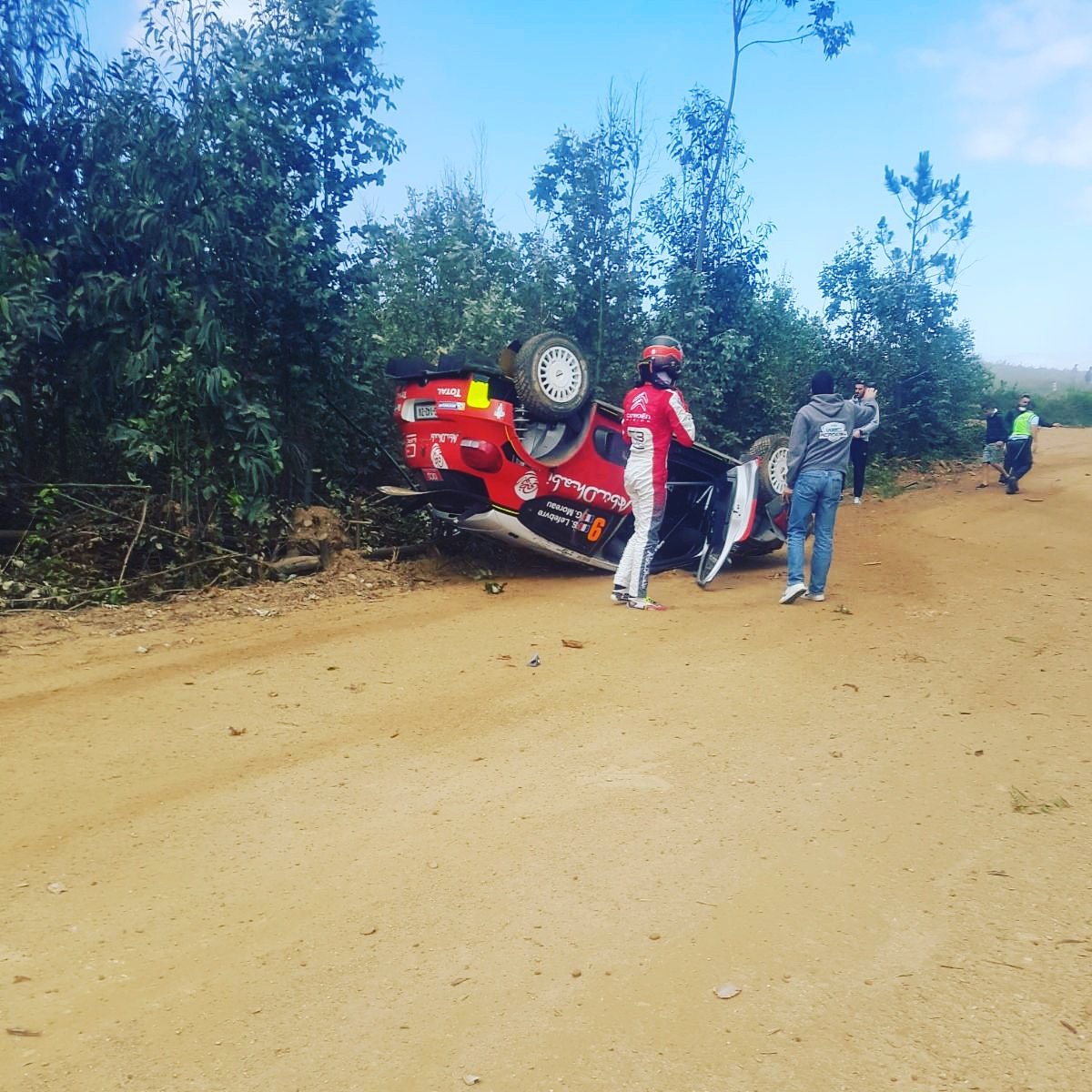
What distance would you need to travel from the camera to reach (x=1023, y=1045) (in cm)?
278

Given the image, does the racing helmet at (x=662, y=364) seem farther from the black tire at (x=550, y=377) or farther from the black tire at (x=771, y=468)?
the black tire at (x=771, y=468)

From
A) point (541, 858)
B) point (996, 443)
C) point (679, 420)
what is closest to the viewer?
point (541, 858)

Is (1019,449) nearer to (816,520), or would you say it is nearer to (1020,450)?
(1020,450)

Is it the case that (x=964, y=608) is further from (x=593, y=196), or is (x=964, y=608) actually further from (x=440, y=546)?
(x=593, y=196)

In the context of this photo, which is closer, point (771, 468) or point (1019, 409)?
point (771, 468)

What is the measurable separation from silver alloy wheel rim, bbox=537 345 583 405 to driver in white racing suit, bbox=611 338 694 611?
572 mm

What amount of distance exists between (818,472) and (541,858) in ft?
18.1

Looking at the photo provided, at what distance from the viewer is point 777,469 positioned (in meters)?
10.3

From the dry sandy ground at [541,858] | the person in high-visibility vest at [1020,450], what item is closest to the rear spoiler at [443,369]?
the dry sandy ground at [541,858]

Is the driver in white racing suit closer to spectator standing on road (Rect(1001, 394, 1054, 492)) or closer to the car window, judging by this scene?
the car window

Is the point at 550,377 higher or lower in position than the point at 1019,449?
higher

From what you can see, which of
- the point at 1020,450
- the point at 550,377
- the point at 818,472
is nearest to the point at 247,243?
the point at 550,377

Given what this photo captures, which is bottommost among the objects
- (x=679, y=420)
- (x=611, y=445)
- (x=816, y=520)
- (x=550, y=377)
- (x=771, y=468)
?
(x=816, y=520)

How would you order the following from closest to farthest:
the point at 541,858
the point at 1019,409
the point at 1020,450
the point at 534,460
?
the point at 541,858
the point at 534,460
the point at 1020,450
the point at 1019,409
